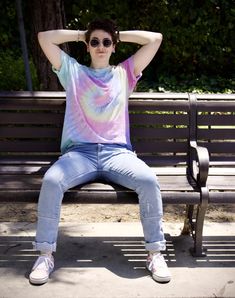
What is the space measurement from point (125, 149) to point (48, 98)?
700 mm

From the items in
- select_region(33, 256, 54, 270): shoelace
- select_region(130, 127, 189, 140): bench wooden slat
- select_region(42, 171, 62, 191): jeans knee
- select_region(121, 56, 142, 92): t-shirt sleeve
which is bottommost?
select_region(33, 256, 54, 270): shoelace

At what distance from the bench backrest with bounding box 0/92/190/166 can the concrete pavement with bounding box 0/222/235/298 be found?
60 cm

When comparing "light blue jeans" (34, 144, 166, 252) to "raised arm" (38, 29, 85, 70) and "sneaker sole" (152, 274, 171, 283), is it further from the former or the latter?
"raised arm" (38, 29, 85, 70)

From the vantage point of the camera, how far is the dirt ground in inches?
177

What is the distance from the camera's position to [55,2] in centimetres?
575

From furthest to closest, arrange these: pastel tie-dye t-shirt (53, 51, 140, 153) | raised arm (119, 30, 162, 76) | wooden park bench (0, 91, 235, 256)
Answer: wooden park bench (0, 91, 235, 256) → raised arm (119, 30, 162, 76) → pastel tie-dye t-shirt (53, 51, 140, 153)

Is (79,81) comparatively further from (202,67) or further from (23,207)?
(202,67)

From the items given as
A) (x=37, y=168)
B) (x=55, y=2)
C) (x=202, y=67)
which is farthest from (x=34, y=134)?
(x=202, y=67)

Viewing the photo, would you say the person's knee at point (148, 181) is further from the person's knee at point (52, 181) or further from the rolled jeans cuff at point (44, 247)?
the rolled jeans cuff at point (44, 247)

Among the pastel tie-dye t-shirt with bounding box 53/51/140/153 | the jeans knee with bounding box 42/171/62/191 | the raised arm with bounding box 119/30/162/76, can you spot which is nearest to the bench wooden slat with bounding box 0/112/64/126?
the pastel tie-dye t-shirt with bounding box 53/51/140/153

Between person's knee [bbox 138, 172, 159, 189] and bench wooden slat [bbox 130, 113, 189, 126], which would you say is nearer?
person's knee [bbox 138, 172, 159, 189]

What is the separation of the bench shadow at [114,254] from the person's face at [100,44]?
50.3 inches

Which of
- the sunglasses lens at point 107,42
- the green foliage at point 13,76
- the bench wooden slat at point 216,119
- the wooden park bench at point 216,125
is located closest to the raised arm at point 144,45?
the sunglasses lens at point 107,42

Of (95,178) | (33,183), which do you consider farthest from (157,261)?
(33,183)
